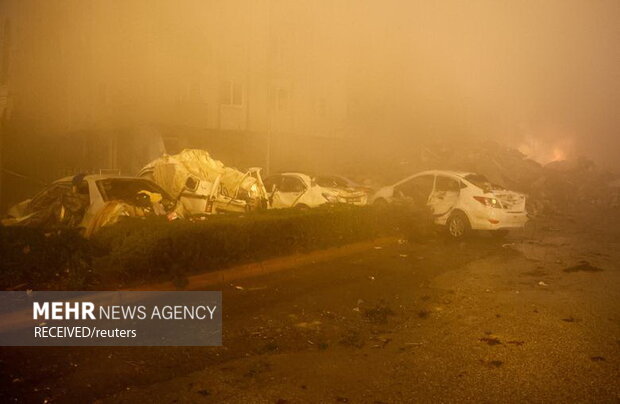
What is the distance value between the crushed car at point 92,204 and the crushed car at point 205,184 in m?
0.83

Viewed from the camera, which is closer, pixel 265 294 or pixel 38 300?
pixel 38 300

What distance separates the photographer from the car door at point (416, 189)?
11.9 m

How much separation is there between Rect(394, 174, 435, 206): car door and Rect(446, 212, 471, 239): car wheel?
1.04 metres

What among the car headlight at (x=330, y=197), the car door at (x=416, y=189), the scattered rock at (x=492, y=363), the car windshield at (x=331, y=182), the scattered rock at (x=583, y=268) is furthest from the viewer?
the car windshield at (x=331, y=182)

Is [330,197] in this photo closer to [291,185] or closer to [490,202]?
[291,185]

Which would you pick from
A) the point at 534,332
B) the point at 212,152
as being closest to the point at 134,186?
the point at 534,332

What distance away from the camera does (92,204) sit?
27.1 ft

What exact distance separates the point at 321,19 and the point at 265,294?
64.5 feet

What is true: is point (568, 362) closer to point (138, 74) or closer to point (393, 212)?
point (393, 212)

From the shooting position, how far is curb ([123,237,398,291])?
6359mm

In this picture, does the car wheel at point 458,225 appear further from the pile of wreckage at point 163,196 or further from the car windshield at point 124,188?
the car windshield at point 124,188

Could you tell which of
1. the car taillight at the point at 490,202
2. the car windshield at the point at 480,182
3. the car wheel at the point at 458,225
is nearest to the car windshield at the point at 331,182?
the car wheel at the point at 458,225

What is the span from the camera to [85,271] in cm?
582

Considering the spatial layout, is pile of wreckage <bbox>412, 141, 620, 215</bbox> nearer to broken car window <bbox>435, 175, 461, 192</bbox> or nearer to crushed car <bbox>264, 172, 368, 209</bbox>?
broken car window <bbox>435, 175, 461, 192</bbox>
